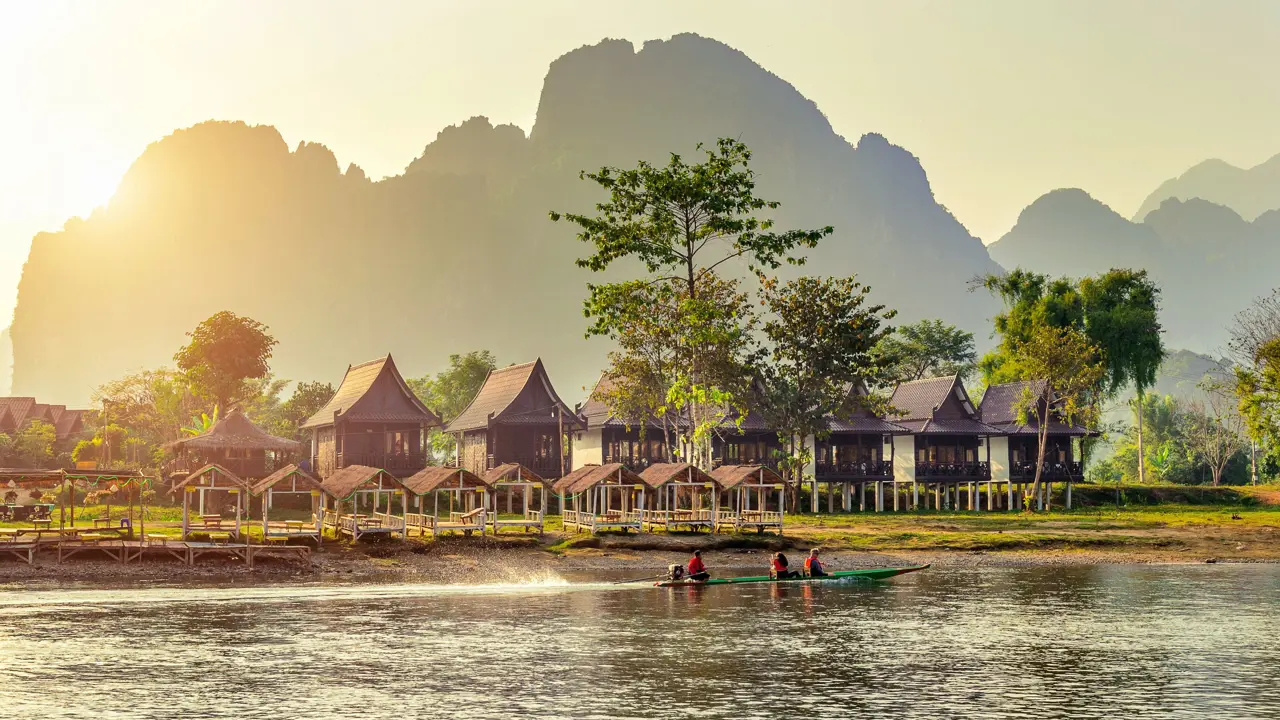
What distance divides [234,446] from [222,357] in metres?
18.6

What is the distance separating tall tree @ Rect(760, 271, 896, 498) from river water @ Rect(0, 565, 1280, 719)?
26.4 meters

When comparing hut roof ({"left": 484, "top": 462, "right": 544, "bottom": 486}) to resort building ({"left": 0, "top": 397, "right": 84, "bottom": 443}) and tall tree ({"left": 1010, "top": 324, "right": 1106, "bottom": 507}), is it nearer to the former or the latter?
tall tree ({"left": 1010, "top": 324, "right": 1106, "bottom": 507})

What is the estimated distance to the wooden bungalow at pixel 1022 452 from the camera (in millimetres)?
80688

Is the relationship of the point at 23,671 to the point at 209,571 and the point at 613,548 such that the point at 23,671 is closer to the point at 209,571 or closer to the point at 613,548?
the point at 209,571

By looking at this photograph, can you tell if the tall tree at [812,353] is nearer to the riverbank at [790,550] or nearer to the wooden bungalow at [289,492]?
the riverbank at [790,550]

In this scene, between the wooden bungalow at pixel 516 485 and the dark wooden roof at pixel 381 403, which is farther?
the dark wooden roof at pixel 381 403

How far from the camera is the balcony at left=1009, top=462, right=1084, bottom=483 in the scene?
263 ft

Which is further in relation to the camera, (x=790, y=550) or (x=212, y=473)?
(x=790, y=550)

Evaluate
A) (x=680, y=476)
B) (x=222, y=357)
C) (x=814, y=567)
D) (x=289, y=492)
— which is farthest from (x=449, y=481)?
(x=222, y=357)

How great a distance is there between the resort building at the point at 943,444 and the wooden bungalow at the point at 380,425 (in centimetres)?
3170

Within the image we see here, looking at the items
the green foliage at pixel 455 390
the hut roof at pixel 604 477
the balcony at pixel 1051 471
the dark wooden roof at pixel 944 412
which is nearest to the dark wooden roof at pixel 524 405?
the hut roof at pixel 604 477

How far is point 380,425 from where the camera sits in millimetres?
71188

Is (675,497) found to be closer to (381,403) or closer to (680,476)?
(680,476)

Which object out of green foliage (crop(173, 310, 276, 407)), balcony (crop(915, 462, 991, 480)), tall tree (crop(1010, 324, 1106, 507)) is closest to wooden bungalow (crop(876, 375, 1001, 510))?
balcony (crop(915, 462, 991, 480))
